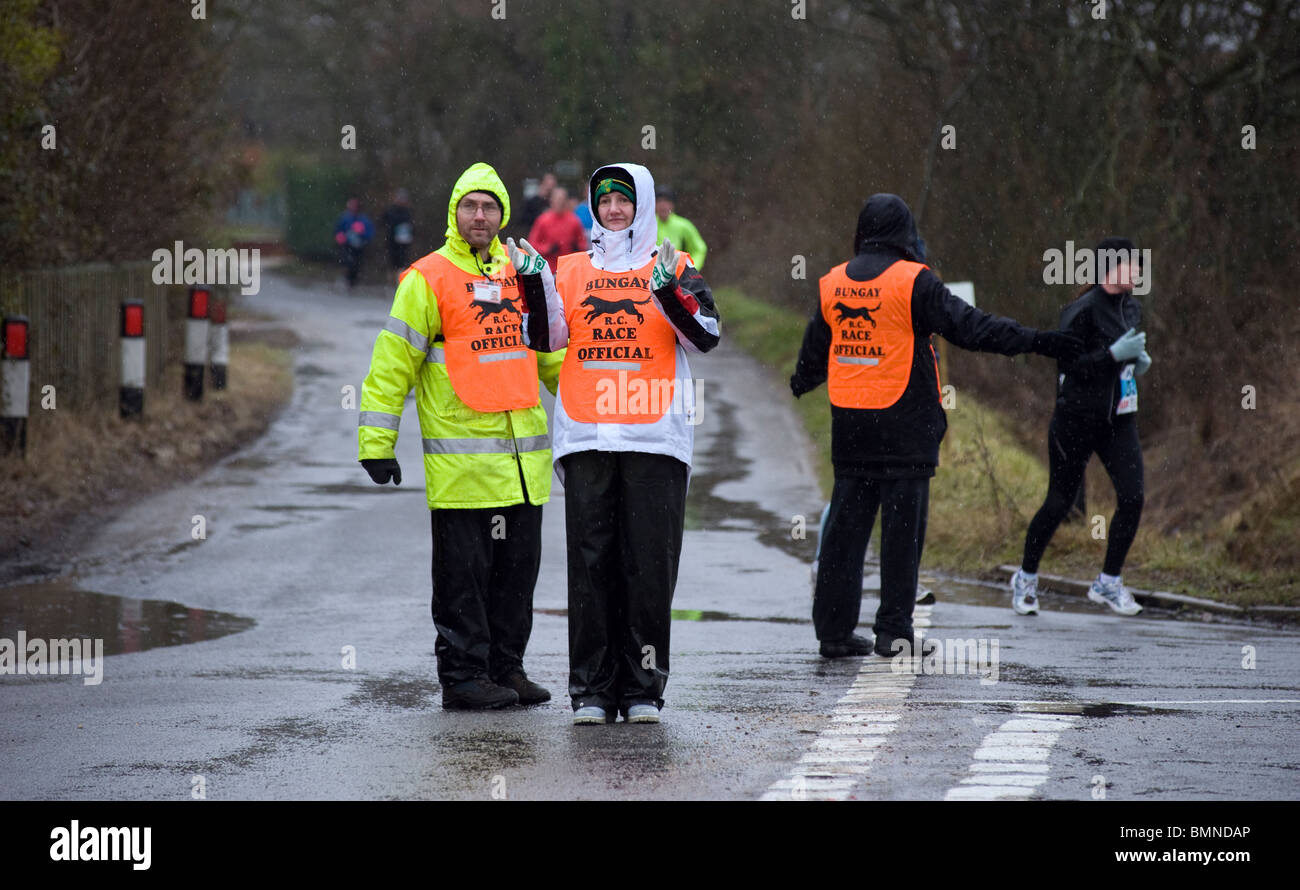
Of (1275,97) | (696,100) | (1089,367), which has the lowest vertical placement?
(1089,367)

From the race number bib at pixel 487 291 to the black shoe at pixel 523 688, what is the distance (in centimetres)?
141

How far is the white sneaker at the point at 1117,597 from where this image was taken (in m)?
9.95

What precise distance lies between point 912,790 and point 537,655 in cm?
348

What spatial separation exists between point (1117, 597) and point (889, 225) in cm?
294

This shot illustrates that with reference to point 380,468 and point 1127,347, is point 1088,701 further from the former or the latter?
point 1127,347

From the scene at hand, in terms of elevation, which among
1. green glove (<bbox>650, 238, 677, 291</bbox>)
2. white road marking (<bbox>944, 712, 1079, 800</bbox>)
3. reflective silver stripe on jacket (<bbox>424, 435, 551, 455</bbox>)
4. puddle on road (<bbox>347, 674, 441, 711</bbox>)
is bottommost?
puddle on road (<bbox>347, 674, 441, 711</bbox>)

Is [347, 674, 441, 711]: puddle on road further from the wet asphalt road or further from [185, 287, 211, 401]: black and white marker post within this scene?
[185, 287, 211, 401]: black and white marker post

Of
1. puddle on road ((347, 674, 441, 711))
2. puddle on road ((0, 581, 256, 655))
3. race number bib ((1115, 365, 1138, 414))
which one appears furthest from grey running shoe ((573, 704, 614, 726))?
race number bib ((1115, 365, 1138, 414))

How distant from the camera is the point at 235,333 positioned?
2509cm

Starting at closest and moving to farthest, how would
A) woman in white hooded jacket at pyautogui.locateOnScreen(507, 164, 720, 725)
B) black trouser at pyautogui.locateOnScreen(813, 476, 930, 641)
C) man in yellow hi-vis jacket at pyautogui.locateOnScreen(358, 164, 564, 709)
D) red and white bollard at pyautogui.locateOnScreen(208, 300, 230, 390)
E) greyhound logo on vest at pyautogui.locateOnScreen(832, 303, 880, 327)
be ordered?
woman in white hooded jacket at pyautogui.locateOnScreen(507, 164, 720, 725) → man in yellow hi-vis jacket at pyautogui.locateOnScreen(358, 164, 564, 709) → greyhound logo on vest at pyautogui.locateOnScreen(832, 303, 880, 327) → black trouser at pyautogui.locateOnScreen(813, 476, 930, 641) → red and white bollard at pyautogui.locateOnScreen(208, 300, 230, 390)

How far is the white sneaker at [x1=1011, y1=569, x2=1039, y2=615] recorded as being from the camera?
9.86 m

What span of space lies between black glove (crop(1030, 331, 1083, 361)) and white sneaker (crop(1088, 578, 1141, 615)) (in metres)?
2.39

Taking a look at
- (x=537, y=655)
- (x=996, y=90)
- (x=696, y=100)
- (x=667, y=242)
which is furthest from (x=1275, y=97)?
(x=696, y=100)
